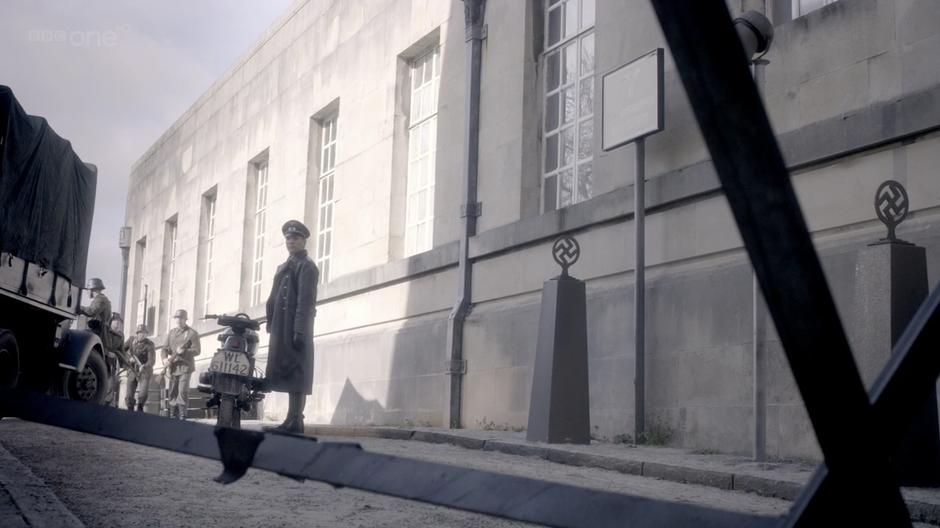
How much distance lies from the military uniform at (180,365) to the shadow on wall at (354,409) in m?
3.57

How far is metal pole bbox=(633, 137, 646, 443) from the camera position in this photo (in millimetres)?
9312

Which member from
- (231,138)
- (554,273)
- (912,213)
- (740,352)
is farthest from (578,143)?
(231,138)

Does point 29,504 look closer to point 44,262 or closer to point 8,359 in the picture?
point 8,359

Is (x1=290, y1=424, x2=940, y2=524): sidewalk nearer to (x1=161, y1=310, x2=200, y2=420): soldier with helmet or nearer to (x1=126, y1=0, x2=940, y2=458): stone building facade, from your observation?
(x1=126, y1=0, x2=940, y2=458): stone building facade

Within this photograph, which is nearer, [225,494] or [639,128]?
[225,494]

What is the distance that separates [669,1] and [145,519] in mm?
3736

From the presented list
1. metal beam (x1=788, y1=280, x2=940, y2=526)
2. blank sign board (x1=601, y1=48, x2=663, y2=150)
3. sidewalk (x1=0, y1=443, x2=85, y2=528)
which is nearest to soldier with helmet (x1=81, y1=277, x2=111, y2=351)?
blank sign board (x1=601, y1=48, x2=663, y2=150)

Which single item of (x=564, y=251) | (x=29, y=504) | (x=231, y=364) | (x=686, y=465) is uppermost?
(x=564, y=251)

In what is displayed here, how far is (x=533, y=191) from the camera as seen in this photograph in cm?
1240

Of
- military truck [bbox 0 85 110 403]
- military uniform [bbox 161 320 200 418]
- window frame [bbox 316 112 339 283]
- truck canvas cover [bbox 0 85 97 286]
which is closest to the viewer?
military truck [bbox 0 85 110 403]

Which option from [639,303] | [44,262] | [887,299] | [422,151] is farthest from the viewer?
[422,151]

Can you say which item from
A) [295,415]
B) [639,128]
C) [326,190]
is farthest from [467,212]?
[326,190]

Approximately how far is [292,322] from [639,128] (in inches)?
144

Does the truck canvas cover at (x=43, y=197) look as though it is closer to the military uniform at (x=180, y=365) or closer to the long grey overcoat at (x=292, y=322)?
the long grey overcoat at (x=292, y=322)
